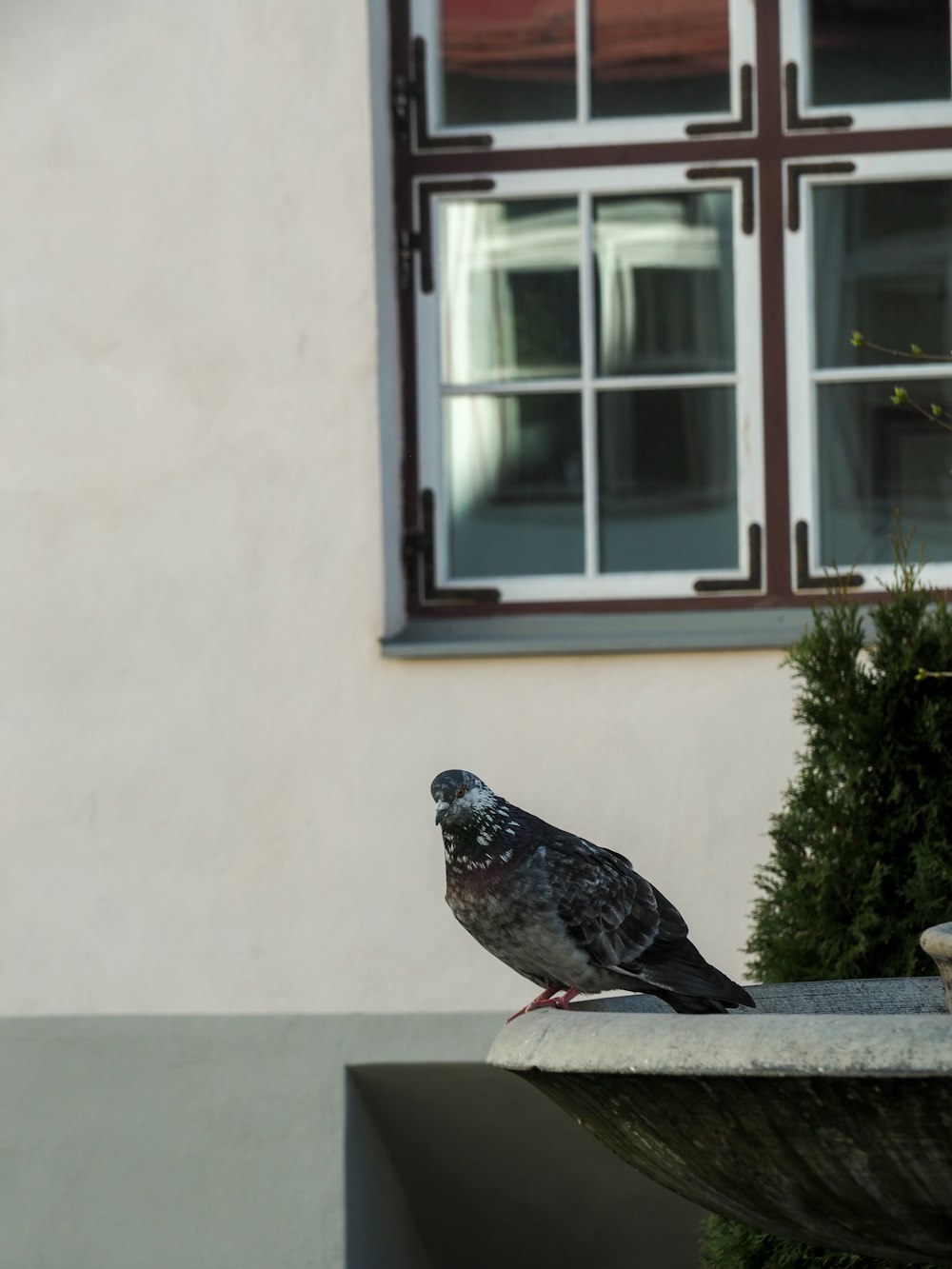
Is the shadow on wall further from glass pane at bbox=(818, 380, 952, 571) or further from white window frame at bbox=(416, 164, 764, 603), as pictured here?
glass pane at bbox=(818, 380, 952, 571)

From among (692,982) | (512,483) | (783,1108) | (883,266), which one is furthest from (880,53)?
(783,1108)

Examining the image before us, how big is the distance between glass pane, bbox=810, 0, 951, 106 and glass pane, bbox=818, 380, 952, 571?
769 mm

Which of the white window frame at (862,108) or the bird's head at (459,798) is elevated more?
the white window frame at (862,108)

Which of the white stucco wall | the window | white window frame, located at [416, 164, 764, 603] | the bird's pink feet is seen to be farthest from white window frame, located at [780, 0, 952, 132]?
the bird's pink feet

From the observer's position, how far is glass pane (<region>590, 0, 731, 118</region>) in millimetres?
4559

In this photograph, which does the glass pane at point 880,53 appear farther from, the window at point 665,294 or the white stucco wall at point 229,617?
the white stucco wall at point 229,617

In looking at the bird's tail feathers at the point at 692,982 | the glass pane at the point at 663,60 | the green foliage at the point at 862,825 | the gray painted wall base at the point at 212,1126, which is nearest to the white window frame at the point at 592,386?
the glass pane at the point at 663,60

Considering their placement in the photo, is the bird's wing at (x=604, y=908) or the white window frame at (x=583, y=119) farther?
the white window frame at (x=583, y=119)

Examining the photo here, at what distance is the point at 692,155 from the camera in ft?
14.9

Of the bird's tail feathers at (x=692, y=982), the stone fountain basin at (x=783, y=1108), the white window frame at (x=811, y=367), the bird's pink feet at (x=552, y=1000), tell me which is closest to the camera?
the stone fountain basin at (x=783, y=1108)

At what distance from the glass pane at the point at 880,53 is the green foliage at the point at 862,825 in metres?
1.89

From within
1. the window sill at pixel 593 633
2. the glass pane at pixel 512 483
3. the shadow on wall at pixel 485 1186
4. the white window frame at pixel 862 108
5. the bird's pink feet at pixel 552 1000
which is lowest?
the shadow on wall at pixel 485 1186

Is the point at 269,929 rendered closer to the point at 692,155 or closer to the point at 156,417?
the point at 156,417

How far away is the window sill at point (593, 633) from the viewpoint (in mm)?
4191
